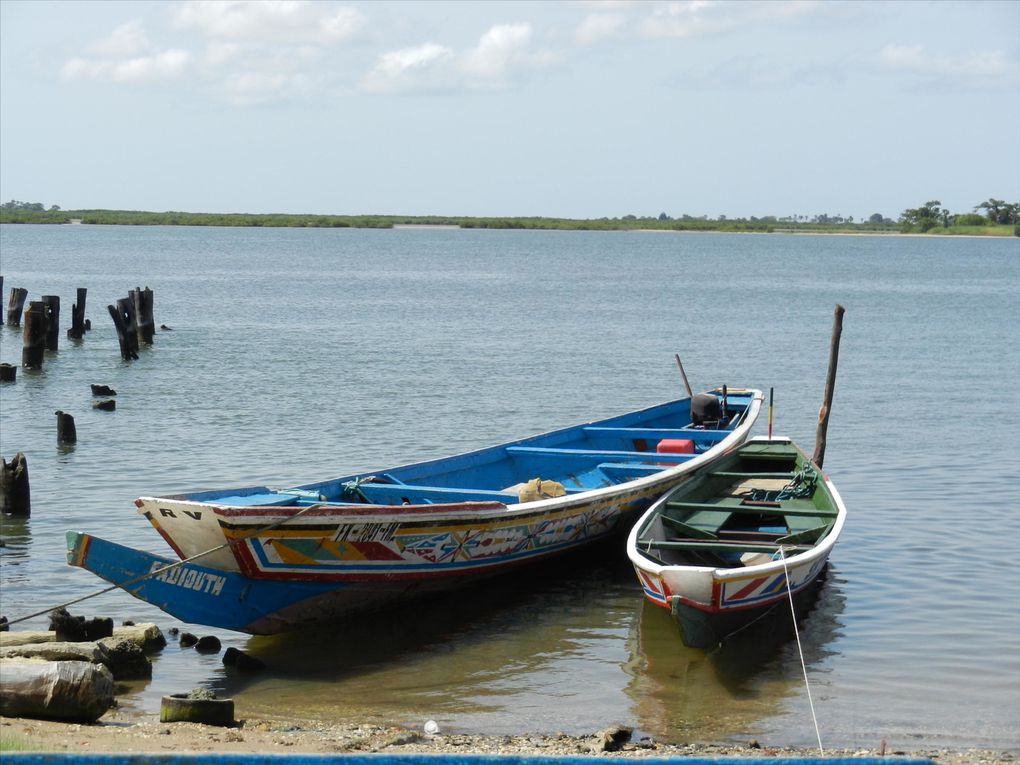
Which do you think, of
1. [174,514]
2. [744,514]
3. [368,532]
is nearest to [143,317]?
[744,514]

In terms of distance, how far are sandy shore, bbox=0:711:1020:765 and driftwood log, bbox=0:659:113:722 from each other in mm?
113

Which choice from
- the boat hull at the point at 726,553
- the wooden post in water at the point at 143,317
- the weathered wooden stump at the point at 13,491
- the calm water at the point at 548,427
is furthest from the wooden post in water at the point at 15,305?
the boat hull at the point at 726,553

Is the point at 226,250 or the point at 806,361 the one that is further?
the point at 226,250

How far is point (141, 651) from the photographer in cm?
981

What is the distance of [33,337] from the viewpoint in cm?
2806

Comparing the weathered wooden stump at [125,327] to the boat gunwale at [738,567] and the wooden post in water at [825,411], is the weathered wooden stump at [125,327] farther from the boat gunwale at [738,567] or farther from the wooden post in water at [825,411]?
the boat gunwale at [738,567]

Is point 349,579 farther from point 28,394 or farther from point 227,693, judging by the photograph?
point 28,394

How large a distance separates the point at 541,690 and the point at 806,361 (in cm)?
2531

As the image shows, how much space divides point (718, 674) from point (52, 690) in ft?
16.8

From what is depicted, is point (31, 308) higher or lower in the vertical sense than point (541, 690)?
higher

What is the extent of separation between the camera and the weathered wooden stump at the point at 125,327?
3078 centimetres

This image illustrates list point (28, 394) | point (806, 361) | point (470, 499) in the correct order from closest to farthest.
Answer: point (470, 499)
point (28, 394)
point (806, 361)

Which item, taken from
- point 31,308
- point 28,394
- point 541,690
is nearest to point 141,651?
point 541,690

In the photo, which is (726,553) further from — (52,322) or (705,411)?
(52,322)
